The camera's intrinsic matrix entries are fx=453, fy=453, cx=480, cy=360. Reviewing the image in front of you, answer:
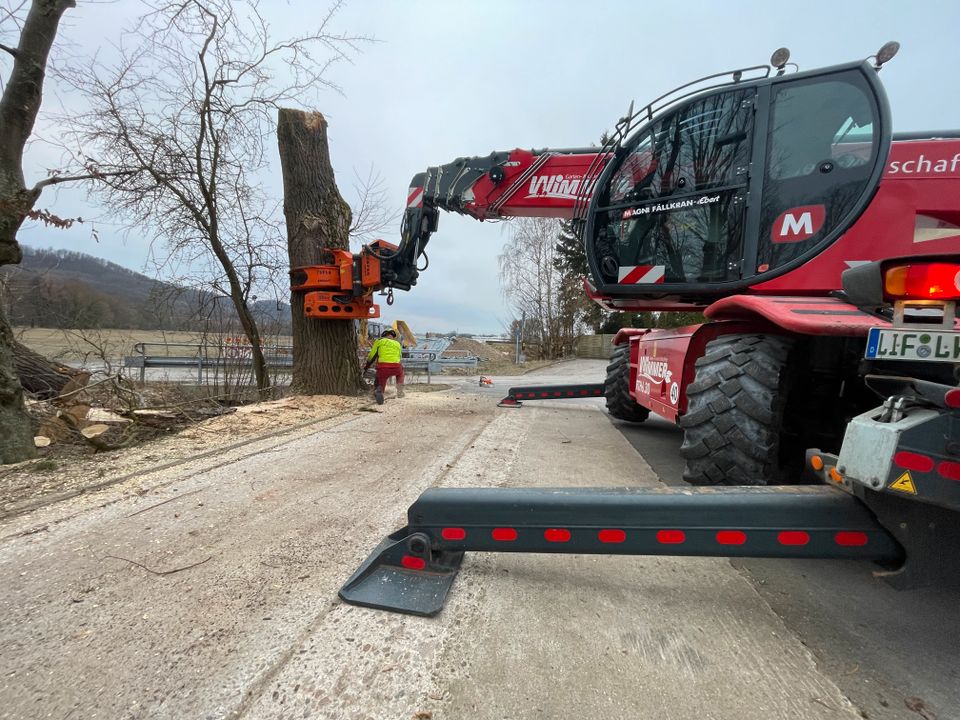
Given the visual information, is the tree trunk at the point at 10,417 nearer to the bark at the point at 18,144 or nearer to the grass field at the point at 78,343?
the bark at the point at 18,144

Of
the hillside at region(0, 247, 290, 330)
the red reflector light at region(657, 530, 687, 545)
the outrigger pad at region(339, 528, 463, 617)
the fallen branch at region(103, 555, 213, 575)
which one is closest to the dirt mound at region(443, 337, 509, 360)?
the hillside at region(0, 247, 290, 330)

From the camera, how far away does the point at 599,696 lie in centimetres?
139

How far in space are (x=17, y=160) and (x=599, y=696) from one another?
5986 millimetres

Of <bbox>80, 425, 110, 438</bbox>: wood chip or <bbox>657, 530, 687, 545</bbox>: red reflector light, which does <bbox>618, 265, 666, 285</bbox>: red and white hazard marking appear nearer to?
<bbox>657, 530, 687, 545</bbox>: red reflector light

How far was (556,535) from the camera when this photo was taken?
1.75 m

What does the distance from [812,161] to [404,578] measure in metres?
3.48

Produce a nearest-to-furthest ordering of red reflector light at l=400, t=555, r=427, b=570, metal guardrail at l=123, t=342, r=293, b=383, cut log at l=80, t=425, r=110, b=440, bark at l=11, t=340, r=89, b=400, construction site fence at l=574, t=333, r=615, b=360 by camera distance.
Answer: red reflector light at l=400, t=555, r=427, b=570
cut log at l=80, t=425, r=110, b=440
bark at l=11, t=340, r=89, b=400
metal guardrail at l=123, t=342, r=293, b=383
construction site fence at l=574, t=333, r=615, b=360

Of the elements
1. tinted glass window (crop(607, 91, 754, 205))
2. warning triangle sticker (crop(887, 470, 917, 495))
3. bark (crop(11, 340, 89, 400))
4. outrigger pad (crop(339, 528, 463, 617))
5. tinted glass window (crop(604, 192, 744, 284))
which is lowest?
outrigger pad (crop(339, 528, 463, 617))

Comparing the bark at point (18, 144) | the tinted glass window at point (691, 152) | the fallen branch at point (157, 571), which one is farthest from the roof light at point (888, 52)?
the bark at point (18, 144)

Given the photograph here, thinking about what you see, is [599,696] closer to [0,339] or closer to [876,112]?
[876,112]

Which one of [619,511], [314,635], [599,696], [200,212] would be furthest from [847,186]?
[200,212]

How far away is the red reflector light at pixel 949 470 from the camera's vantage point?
51.0 inches

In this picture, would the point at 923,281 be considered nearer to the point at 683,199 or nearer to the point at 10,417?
the point at 683,199

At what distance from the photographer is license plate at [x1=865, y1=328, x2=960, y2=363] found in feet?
4.47
